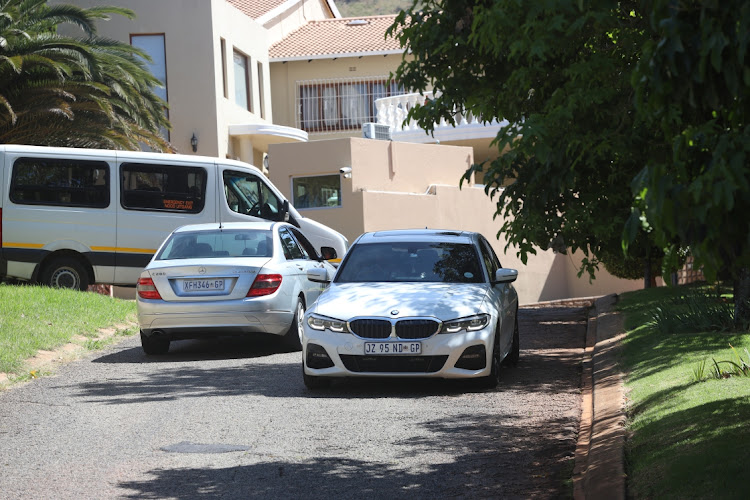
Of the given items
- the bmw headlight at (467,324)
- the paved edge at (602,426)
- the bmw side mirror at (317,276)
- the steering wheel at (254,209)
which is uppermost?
the steering wheel at (254,209)

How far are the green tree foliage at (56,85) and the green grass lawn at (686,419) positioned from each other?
547 inches

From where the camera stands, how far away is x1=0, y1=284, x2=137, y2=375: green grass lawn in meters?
12.2

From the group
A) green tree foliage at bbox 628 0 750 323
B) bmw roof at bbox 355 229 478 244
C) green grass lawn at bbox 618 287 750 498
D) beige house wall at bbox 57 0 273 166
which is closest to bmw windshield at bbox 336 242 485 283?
bmw roof at bbox 355 229 478 244

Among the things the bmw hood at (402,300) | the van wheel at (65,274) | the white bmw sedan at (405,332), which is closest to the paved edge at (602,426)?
the white bmw sedan at (405,332)

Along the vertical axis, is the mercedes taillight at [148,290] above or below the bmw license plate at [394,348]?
above

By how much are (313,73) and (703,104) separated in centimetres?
3448

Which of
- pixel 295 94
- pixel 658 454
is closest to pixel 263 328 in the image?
pixel 658 454

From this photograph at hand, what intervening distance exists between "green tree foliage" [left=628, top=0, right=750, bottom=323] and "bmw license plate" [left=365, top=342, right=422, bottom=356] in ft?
18.6

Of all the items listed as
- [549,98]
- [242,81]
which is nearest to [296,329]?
[549,98]

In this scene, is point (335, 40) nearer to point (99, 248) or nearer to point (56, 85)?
point (56, 85)

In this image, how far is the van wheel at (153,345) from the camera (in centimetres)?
1265

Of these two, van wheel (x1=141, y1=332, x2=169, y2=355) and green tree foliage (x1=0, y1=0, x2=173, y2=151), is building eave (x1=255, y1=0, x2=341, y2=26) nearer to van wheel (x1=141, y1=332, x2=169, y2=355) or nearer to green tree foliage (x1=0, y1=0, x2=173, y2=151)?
green tree foliage (x1=0, y1=0, x2=173, y2=151)

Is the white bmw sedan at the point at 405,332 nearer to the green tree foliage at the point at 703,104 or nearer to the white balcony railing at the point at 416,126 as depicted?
the green tree foliage at the point at 703,104

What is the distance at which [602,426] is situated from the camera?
25.6 ft
